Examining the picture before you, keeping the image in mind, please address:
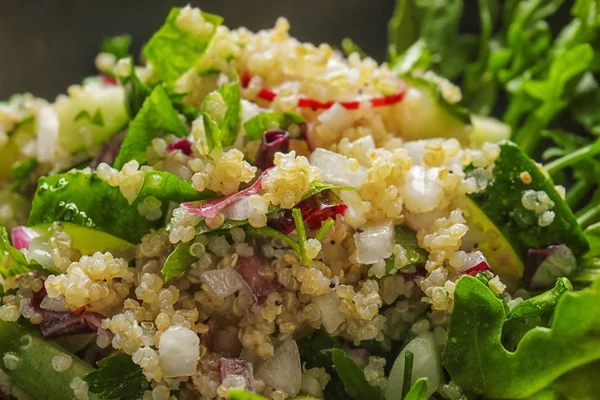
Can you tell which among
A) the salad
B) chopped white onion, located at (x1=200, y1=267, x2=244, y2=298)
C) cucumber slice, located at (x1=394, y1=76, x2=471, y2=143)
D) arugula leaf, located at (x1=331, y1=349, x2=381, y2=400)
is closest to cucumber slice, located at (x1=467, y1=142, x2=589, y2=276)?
the salad

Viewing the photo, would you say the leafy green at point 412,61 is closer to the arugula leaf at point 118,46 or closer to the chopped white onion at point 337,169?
the chopped white onion at point 337,169

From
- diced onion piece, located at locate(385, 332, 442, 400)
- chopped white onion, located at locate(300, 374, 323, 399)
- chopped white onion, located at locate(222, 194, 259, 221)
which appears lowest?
chopped white onion, located at locate(300, 374, 323, 399)

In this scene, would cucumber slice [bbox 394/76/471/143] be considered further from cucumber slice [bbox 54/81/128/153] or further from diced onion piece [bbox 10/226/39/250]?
diced onion piece [bbox 10/226/39/250]

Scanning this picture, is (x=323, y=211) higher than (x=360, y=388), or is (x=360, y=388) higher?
(x=323, y=211)

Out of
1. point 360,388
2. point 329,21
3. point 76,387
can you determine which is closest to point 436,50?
point 329,21

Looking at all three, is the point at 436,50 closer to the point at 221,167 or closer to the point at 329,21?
the point at 329,21

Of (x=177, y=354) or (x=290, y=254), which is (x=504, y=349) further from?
(x=177, y=354)

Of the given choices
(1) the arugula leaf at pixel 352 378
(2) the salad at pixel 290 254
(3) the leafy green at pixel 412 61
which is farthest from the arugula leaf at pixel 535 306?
(3) the leafy green at pixel 412 61
